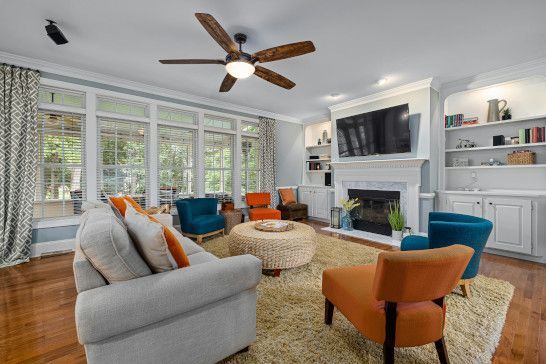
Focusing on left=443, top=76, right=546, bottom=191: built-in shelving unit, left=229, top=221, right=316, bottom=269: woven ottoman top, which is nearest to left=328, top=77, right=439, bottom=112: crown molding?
left=443, top=76, right=546, bottom=191: built-in shelving unit

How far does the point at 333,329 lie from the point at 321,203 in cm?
437

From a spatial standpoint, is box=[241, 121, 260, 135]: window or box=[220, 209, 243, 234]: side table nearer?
box=[220, 209, 243, 234]: side table

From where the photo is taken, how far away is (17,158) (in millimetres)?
3262

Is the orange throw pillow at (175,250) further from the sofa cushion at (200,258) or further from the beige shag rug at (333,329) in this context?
the beige shag rug at (333,329)

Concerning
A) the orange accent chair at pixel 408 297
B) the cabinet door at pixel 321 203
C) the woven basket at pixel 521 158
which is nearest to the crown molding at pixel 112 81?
the cabinet door at pixel 321 203

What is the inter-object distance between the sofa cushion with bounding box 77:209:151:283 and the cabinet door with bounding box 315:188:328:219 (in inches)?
200

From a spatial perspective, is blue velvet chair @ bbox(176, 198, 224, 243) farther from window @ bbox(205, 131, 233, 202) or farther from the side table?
window @ bbox(205, 131, 233, 202)

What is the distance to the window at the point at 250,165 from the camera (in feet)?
19.2

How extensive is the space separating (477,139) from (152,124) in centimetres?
557

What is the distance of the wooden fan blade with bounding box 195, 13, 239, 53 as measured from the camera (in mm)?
1907

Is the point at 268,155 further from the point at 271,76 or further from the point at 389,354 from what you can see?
the point at 389,354

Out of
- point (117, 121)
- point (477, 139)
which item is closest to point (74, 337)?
point (117, 121)

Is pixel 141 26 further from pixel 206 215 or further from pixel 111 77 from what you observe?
pixel 206 215

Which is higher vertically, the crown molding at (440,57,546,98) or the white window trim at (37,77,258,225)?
the crown molding at (440,57,546,98)
